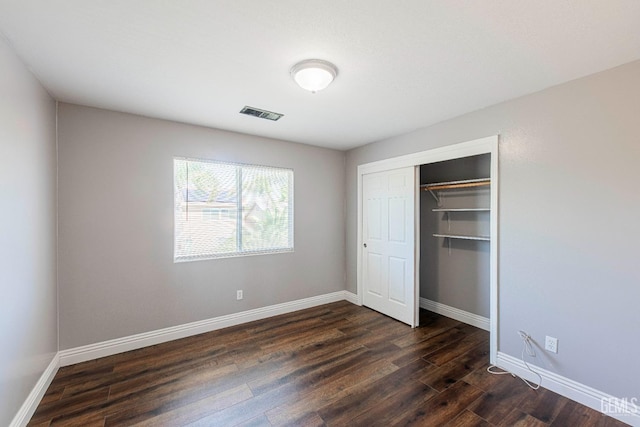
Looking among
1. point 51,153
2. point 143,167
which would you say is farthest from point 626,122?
point 51,153

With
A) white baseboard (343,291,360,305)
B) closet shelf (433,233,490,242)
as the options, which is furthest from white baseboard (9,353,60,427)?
closet shelf (433,233,490,242)

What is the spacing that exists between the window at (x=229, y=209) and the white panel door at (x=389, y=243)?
116cm

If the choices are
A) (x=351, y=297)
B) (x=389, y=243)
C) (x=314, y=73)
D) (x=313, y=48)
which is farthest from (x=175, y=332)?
(x=313, y=48)

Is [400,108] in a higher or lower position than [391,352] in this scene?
higher

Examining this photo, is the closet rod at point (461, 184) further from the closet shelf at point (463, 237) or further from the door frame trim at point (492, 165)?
the closet shelf at point (463, 237)

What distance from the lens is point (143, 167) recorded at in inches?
114

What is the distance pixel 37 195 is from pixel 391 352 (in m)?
3.36

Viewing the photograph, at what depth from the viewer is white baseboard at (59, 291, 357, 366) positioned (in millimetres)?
2602

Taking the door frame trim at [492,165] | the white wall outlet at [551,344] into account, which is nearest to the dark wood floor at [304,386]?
the white wall outlet at [551,344]

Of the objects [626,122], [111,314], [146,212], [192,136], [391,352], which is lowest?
[391,352]

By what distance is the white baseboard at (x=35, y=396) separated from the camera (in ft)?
5.77

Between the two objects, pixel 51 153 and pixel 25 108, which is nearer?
pixel 25 108

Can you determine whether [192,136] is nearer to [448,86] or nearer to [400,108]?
[400,108]

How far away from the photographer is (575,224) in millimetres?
2115
